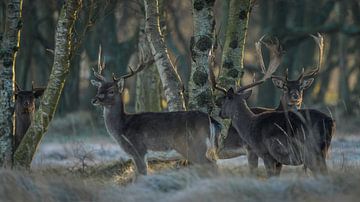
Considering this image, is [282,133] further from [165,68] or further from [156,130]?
[165,68]

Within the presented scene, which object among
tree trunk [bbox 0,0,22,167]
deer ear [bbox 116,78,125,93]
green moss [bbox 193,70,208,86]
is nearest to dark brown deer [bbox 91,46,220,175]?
deer ear [bbox 116,78,125,93]

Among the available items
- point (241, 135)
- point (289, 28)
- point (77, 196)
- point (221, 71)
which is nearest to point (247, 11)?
point (221, 71)

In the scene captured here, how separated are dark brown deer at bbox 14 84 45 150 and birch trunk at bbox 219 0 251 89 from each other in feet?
11.0

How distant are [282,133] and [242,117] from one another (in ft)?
4.26

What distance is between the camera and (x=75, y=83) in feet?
101

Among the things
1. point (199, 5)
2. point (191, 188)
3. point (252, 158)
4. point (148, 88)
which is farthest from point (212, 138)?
point (148, 88)

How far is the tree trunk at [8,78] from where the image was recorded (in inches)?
516

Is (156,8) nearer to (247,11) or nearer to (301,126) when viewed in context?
(247,11)

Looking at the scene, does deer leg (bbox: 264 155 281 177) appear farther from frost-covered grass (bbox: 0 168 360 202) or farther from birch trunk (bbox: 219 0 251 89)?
birch trunk (bbox: 219 0 251 89)

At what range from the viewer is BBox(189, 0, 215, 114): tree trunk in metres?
13.9

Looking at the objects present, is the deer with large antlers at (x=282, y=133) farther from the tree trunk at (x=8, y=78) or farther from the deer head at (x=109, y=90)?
the tree trunk at (x=8, y=78)

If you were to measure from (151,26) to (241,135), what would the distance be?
8.62 ft

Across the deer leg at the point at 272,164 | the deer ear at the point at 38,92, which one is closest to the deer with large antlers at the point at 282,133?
the deer leg at the point at 272,164

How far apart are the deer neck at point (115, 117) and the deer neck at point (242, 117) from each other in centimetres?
183
